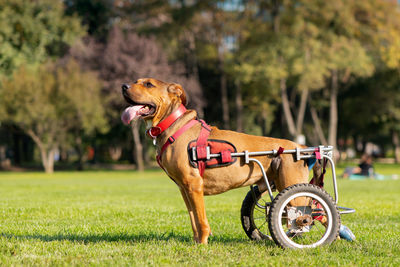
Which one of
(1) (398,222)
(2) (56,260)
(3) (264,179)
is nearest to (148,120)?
(3) (264,179)

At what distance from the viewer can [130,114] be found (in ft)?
18.9

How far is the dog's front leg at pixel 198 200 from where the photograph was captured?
5797 millimetres

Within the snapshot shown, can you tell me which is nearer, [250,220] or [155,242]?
[155,242]

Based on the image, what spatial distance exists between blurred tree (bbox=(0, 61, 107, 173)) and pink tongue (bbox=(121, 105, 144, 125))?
108 ft

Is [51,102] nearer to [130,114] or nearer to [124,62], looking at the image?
[124,62]

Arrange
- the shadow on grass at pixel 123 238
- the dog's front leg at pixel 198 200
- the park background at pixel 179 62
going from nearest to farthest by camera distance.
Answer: the dog's front leg at pixel 198 200
the shadow on grass at pixel 123 238
the park background at pixel 179 62

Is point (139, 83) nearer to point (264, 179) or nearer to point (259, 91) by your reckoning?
point (264, 179)

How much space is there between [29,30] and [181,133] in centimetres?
2823

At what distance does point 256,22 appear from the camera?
1487 inches

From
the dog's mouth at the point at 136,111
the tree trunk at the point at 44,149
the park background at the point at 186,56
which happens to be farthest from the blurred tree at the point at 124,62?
the dog's mouth at the point at 136,111

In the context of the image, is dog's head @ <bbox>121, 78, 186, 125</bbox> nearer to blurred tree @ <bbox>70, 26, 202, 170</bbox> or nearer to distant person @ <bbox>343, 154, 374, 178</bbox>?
distant person @ <bbox>343, 154, 374, 178</bbox>

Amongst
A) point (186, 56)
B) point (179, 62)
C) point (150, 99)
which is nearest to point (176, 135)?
point (150, 99)

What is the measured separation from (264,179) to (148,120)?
1593 mm

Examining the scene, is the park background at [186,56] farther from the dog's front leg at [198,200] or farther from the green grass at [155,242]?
the dog's front leg at [198,200]
